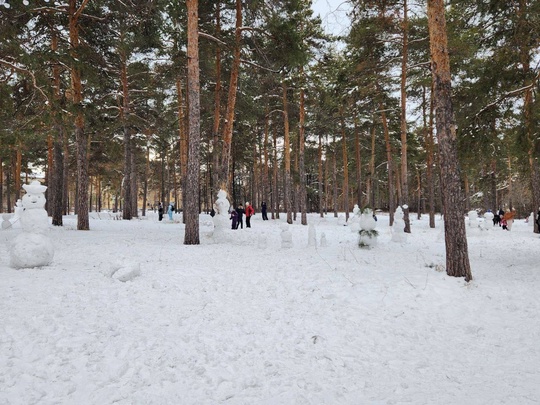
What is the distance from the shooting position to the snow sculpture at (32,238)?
5824 millimetres

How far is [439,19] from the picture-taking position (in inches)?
248

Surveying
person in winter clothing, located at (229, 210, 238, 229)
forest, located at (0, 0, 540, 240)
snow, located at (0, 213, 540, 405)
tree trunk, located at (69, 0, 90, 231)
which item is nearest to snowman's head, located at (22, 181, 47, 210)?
snow, located at (0, 213, 540, 405)

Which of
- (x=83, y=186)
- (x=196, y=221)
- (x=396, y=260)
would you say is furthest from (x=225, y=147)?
(x=396, y=260)

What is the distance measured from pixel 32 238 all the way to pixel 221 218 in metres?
6.17

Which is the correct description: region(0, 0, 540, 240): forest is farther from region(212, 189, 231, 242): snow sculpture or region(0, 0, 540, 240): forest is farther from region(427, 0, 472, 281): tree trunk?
region(212, 189, 231, 242): snow sculpture

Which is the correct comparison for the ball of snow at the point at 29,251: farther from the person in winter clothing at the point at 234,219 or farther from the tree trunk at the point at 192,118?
the person in winter clothing at the point at 234,219

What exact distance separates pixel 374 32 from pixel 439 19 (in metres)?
8.06

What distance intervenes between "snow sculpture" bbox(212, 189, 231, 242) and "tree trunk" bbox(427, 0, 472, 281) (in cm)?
727

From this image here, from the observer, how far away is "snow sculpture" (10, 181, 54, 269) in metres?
5.82

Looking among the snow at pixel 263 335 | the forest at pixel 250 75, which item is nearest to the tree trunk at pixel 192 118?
the forest at pixel 250 75

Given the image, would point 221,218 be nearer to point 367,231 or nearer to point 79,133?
point 367,231

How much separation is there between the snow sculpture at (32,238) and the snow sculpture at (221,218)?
5605mm

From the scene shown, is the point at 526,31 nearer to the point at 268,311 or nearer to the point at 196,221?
the point at 268,311

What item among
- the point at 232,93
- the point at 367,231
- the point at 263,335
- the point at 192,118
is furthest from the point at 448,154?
the point at 232,93
